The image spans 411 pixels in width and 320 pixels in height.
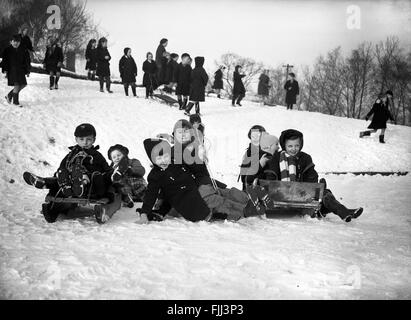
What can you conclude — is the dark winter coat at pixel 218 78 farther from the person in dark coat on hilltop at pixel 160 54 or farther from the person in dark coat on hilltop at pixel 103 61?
the person in dark coat on hilltop at pixel 103 61

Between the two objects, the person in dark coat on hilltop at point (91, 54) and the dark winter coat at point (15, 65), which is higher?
the person in dark coat on hilltop at point (91, 54)

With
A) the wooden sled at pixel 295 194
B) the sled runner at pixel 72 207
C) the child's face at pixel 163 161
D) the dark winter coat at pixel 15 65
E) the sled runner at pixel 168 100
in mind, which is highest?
the dark winter coat at pixel 15 65

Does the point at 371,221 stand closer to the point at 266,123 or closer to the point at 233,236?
the point at 233,236

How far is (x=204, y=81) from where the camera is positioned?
13633 millimetres

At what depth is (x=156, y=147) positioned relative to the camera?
4746 millimetres

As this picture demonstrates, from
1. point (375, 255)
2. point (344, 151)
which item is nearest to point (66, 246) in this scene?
point (375, 255)

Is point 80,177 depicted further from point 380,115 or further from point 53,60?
point 380,115

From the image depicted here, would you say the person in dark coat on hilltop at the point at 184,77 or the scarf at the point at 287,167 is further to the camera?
the person in dark coat on hilltop at the point at 184,77

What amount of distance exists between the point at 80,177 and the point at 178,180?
1099 millimetres

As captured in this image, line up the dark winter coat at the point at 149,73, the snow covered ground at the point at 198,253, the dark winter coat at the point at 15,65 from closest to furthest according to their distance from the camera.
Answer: the snow covered ground at the point at 198,253 < the dark winter coat at the point at 15,65 < the dark winter coat at the point at 149,73

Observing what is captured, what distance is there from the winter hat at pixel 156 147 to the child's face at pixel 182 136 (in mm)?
156

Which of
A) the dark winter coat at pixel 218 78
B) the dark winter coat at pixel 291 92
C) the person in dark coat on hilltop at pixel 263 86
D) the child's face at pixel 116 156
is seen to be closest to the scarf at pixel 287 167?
the child's face at pixel 116 156

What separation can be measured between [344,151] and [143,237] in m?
9.86

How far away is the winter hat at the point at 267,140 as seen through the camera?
557 centimetres
